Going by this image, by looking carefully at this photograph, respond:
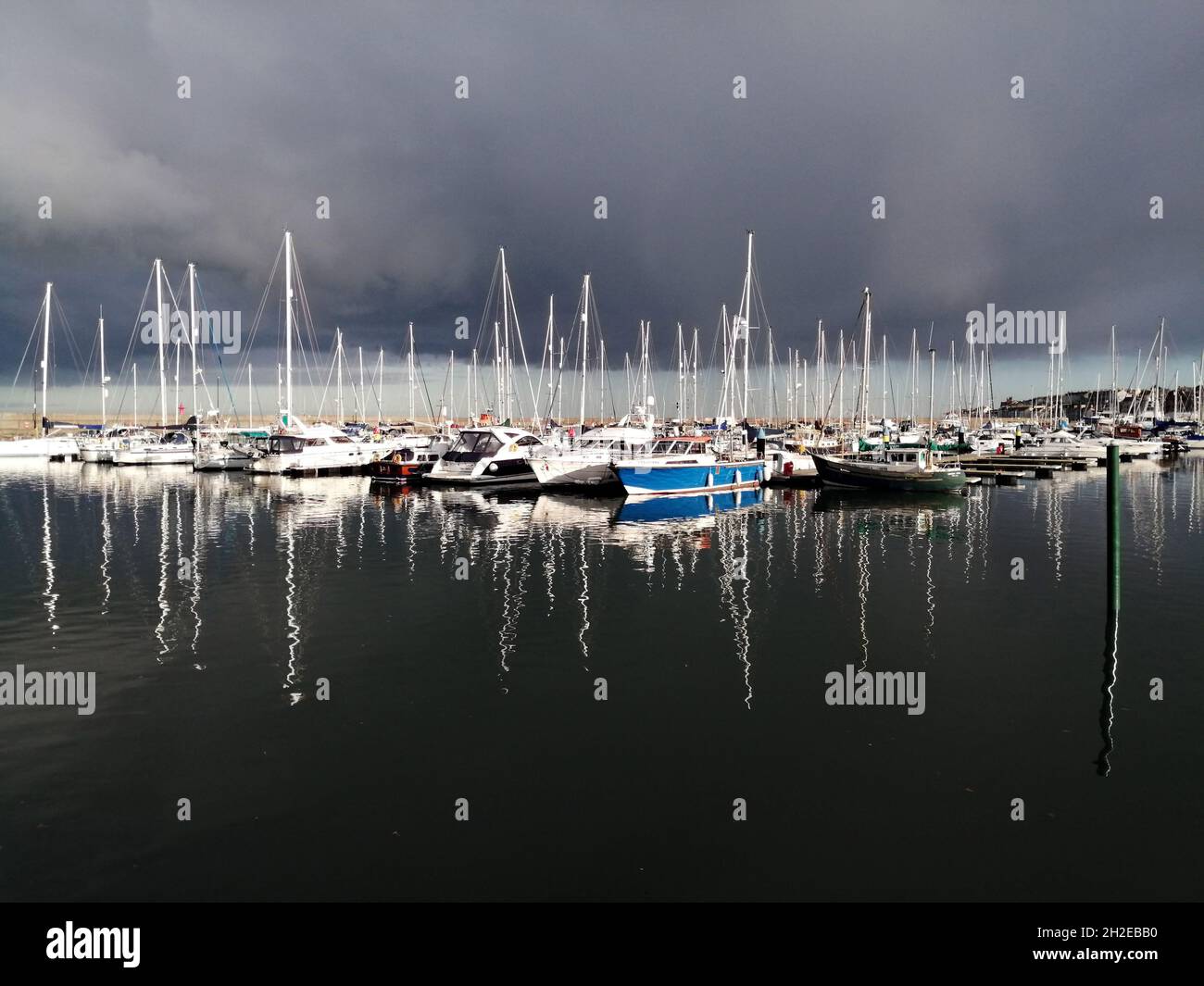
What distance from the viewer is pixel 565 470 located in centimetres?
5322

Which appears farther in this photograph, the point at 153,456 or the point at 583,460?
the point at 153,456

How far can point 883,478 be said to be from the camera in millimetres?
53562

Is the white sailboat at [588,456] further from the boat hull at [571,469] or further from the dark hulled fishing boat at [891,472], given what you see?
the dark hulled fishing boat at [891,472]

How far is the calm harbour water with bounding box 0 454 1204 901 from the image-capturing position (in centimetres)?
871

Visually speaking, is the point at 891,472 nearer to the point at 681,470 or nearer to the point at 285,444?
the point at 681,470

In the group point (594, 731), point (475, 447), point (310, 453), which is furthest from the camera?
point (310, 453)

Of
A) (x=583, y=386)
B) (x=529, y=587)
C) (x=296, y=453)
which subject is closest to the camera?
(x=529, y=587)

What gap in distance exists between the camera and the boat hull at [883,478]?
52219 millimetres

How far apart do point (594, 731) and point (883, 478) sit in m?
46.1

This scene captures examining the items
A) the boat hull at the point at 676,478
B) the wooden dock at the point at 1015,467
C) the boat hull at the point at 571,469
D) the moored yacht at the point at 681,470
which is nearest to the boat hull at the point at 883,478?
the moored yacht at the point at 681,470

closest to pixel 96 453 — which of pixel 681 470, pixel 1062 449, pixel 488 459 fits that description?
pixel 488 459
